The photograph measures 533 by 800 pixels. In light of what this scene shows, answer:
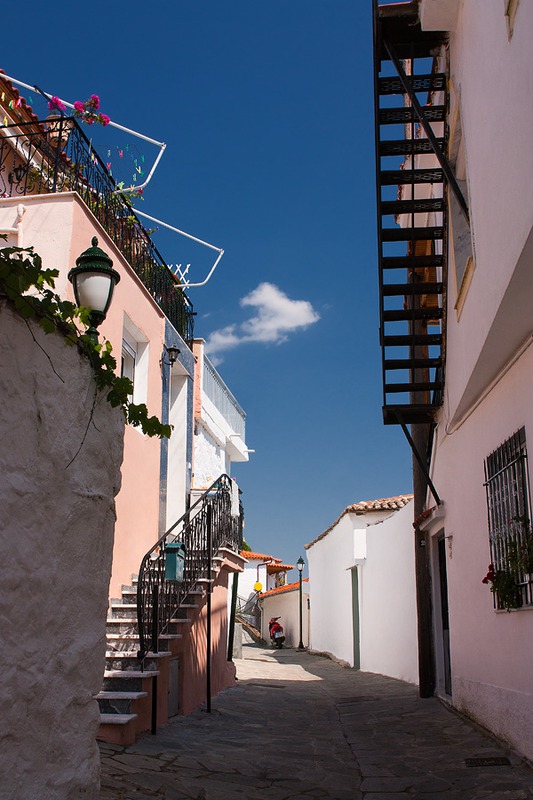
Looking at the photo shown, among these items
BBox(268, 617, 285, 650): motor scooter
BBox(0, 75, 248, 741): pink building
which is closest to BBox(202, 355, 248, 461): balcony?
BBox(0, 75, 248, 741): pink building

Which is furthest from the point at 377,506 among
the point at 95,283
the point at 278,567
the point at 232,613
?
the point at 278,567

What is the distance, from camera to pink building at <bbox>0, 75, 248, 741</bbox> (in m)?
8.38

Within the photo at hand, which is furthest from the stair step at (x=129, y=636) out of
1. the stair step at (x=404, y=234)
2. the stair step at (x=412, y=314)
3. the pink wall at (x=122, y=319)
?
the stair step at (x=404, y=234)

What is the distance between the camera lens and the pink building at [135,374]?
838 cm

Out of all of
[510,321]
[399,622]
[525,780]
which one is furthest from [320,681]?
[510,321]

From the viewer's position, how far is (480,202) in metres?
6.33

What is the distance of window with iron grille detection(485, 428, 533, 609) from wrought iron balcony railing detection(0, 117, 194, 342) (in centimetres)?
595

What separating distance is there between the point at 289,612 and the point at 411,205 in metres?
25.4

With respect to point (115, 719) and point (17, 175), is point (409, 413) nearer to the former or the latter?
point (115, 719)

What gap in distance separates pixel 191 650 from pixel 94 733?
203 inches

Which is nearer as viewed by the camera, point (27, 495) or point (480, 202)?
point (27, 495)

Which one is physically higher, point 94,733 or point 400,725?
point 94,733

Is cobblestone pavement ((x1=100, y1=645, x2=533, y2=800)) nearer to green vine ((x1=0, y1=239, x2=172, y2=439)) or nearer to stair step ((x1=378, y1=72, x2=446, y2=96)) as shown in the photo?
green vine ((x1=0, y1=239, x2=172, y2=439))

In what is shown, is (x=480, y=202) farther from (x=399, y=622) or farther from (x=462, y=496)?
(x=399, y=622)
